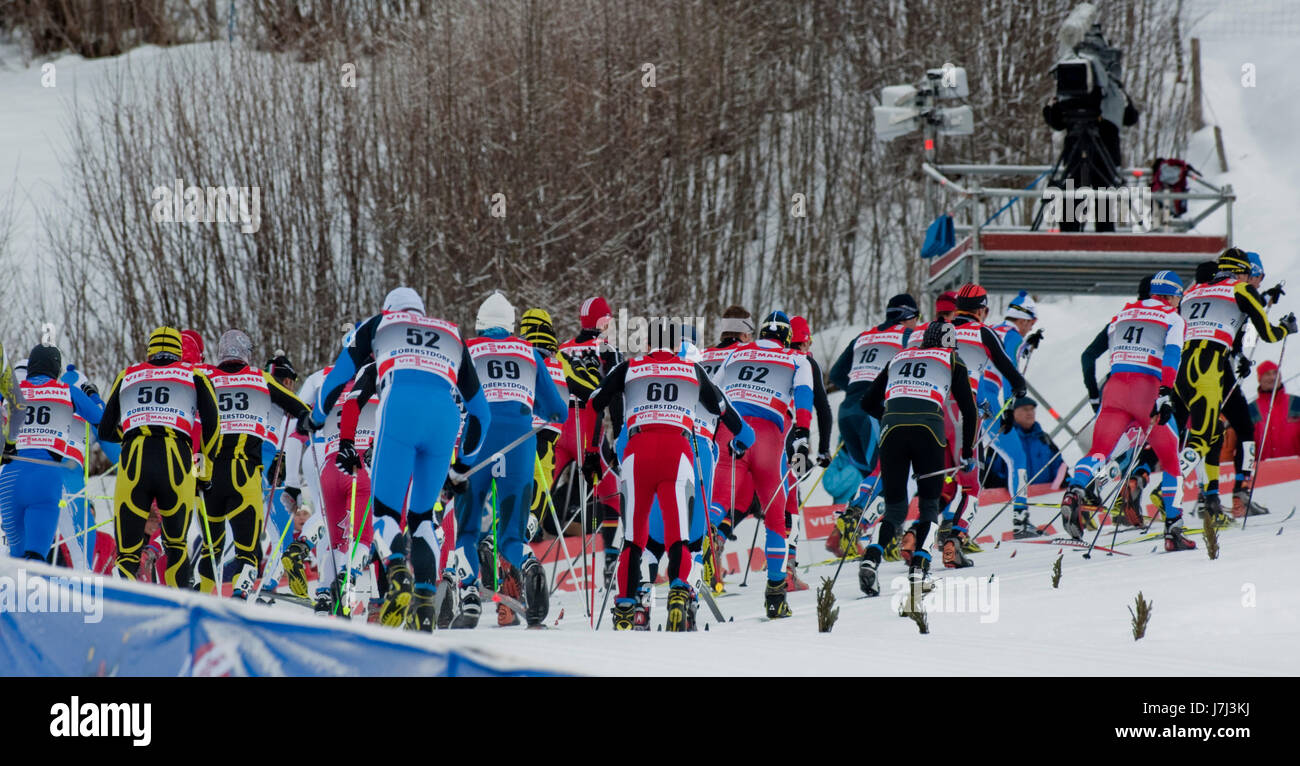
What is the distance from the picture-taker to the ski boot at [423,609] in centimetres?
817

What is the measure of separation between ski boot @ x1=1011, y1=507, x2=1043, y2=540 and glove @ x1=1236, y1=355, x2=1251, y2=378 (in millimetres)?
2123

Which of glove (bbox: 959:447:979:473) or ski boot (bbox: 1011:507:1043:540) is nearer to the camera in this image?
glove (bbox: 959:447:979:473)

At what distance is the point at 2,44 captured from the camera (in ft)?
117

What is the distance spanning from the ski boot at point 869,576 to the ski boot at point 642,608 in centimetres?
193

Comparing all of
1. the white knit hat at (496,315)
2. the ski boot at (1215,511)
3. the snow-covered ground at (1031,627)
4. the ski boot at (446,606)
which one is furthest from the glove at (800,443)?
the ski boot at (1215,511)

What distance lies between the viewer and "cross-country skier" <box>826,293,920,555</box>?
508 inches

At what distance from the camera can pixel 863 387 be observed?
1366cm

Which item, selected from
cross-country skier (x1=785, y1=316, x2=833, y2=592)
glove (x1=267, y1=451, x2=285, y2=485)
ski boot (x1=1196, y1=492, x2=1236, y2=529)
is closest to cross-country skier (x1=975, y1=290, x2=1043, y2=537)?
ski boot (x1=1196, y1=492, x2=1236, y2=529)

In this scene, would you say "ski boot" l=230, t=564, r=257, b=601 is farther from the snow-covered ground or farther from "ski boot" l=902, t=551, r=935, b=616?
"ski boot" l=902, t=551, r=935, b=616
